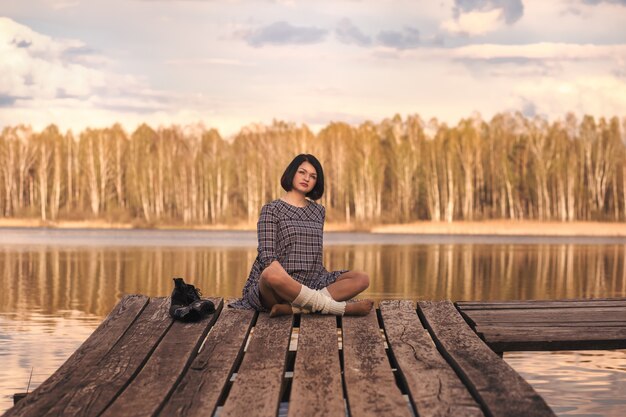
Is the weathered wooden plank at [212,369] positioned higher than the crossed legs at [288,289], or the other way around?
the crossed legs at [288,289]

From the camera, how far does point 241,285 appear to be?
1628cm

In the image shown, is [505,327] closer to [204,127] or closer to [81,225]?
[81,225]

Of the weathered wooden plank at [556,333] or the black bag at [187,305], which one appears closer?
the weathered wooden plank at [556,333]

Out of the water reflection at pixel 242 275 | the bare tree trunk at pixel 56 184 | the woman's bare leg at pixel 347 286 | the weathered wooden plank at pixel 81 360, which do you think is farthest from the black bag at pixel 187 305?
the bare tree trunk at pixel 56 184

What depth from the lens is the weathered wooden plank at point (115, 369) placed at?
4398mm

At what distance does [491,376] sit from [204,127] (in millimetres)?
64006

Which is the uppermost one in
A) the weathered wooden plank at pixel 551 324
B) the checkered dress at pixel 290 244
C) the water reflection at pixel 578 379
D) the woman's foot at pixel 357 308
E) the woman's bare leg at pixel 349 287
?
the checkered dress at pixel 290 244

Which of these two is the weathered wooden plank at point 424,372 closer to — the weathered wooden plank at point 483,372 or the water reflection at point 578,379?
the weathered wooden plank at point 483,372

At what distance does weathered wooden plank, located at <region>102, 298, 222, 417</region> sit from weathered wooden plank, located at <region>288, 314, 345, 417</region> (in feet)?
2.14

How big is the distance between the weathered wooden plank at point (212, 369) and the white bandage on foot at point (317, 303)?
15.2 inches

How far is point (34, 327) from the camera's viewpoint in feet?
35.1

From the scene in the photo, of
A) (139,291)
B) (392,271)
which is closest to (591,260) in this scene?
(392,271)

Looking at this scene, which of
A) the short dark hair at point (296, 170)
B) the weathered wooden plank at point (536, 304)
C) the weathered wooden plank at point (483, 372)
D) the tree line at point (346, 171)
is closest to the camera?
the weathered wooden plank at point (483, 372)

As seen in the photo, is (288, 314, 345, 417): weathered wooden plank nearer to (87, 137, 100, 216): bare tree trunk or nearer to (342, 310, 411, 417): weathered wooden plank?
(342, 310, 411, 417): weathered wooden plank
